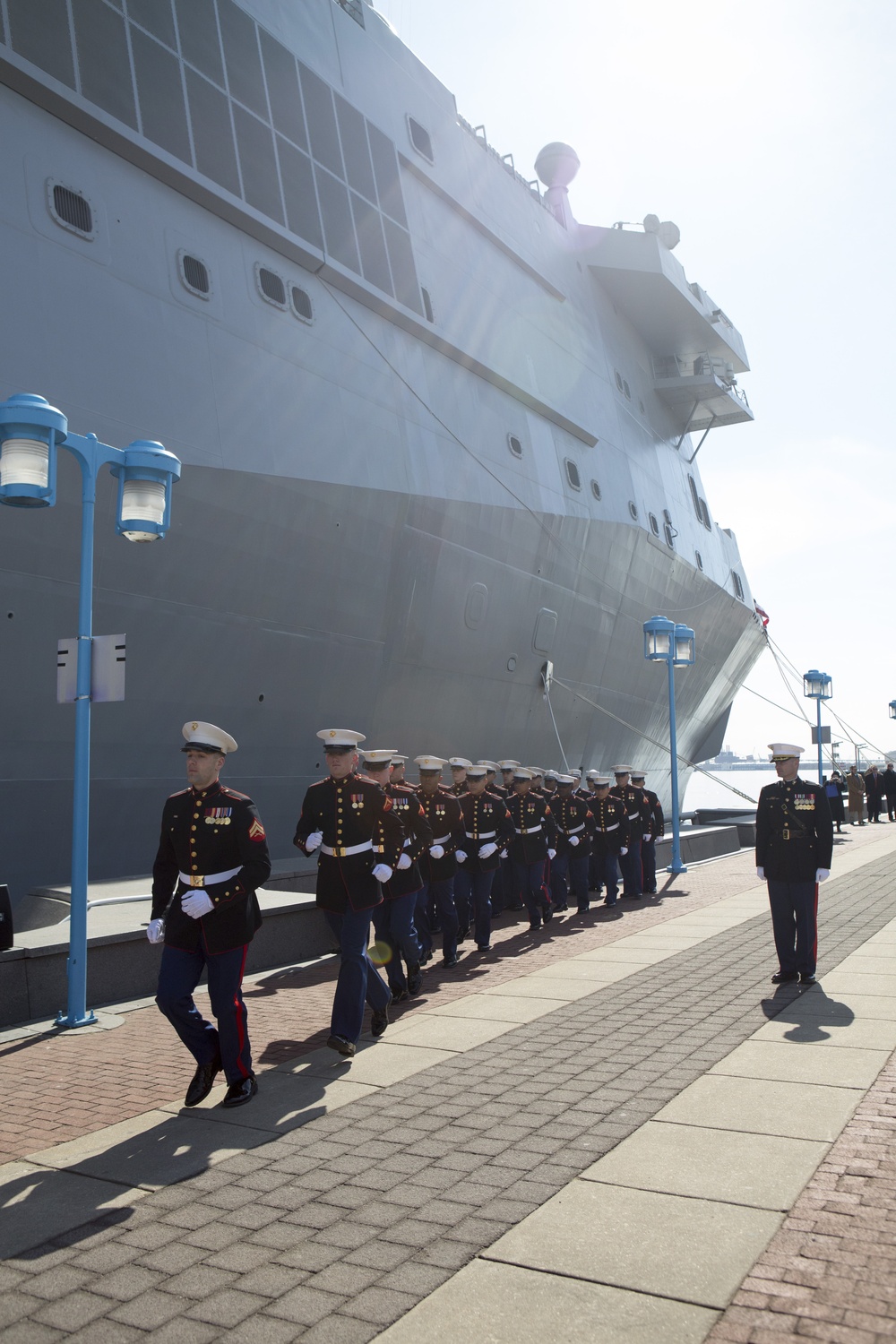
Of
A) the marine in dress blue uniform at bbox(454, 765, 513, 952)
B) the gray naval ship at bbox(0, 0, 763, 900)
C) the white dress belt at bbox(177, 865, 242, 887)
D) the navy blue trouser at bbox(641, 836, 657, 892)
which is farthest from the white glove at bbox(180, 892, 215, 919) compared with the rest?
the navy blue trouser at bbox(641, 836, 657, 892)

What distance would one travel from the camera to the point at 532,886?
31.9 feet

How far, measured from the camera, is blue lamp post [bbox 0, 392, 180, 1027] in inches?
222

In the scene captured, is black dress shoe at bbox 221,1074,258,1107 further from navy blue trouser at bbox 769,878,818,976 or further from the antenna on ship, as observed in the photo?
the antenna on ship

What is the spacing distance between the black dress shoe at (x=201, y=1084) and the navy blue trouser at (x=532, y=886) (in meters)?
5.31

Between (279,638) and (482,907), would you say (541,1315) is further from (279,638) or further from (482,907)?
(279,638)

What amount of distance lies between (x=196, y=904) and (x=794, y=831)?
4243mm

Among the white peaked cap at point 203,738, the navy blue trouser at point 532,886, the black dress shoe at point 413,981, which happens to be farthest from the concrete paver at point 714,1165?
the navy blue trouser at point 532,886

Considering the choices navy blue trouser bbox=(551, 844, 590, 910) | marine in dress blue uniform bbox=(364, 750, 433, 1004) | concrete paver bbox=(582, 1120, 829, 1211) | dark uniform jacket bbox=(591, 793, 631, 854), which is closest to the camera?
concrete paver bbox=(582, 1120, 829, 1211)

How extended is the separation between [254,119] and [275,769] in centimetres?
688

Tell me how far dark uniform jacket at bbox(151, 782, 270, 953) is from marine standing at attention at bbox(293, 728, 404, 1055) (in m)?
0.78

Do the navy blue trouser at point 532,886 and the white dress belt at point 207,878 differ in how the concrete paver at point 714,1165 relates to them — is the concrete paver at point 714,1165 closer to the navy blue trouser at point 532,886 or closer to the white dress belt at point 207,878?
the white dress belt at point 207,878

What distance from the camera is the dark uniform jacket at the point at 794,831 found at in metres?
6.88

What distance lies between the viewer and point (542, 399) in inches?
634

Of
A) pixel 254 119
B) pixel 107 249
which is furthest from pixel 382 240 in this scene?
pixel 107 249
